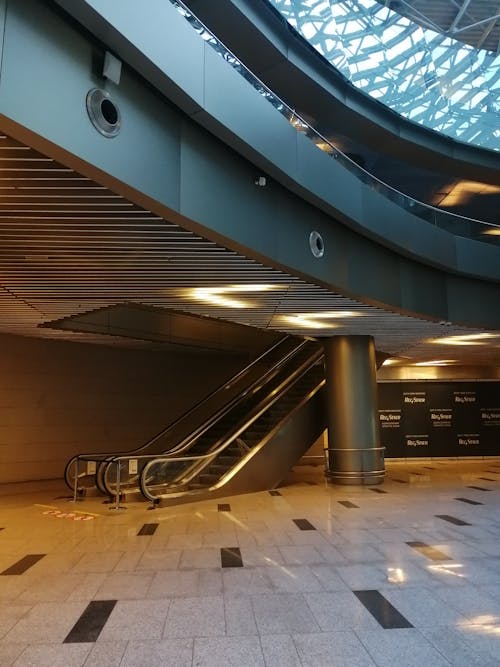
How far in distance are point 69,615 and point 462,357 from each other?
14.6m

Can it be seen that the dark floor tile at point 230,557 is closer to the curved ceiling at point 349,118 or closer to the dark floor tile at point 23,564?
the dark floor tile at point 23,564

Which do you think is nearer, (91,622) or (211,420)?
(91,622)

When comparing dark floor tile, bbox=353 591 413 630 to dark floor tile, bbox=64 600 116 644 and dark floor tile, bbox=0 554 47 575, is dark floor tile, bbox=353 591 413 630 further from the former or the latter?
dark floor tile, bbox=0 554 47 575

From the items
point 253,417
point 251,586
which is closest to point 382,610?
point 251,586

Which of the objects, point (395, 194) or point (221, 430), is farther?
point (221, 430)

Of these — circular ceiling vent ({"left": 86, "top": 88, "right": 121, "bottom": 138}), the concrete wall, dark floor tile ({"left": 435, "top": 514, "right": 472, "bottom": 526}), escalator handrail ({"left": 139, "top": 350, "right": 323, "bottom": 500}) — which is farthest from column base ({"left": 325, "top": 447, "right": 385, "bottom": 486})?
circular ceiling vent ({"left": 86, "top": 88, "right": 121, "bottom": 138})

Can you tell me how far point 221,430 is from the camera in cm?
1081

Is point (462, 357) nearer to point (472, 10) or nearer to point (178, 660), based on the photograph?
point (472, 10)

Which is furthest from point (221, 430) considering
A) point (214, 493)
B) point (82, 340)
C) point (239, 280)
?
point (239, 280)

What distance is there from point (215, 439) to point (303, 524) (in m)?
4.21

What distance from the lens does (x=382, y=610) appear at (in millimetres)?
3537

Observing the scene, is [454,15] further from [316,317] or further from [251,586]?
[251,586]

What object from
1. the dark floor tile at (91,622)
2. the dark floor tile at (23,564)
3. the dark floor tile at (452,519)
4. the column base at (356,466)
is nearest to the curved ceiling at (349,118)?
the column base at (356,466)

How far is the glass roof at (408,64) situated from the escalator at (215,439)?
8.29 m
